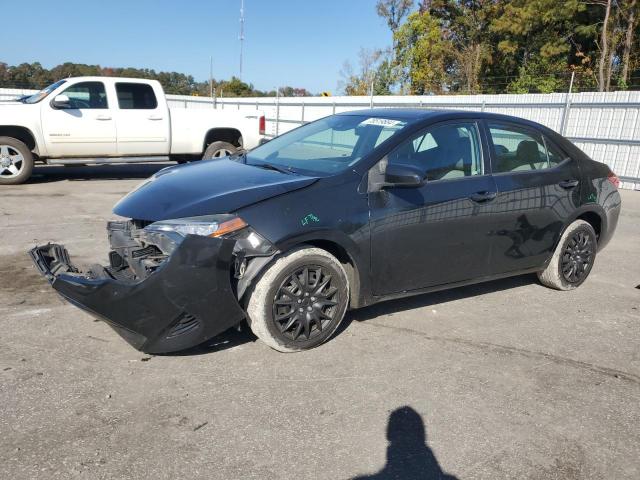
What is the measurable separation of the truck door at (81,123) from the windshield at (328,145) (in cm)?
642

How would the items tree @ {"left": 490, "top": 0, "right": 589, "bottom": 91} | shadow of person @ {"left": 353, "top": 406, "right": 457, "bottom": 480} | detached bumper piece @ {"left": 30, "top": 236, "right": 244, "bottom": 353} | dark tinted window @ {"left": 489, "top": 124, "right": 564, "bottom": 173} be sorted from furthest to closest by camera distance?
tree @ {"left": 490, "top": 0, "right": 589, "bottom": 91} → dark tinted window @ {"left": 489, "top": 124, "right": 564, "bottom": 173} → detached bumper piece @ {"left": 30, "top": 236, "right": 244, "bottom": 353} → shadow of person @ {"left": 353, "top": 406, "right": 457, "bottom": 480}

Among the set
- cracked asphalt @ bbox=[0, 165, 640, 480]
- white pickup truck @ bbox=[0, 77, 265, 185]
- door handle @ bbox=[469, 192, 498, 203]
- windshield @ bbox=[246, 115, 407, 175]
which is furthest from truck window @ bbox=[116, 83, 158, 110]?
door handle @ bbox=[469, 192, 498, 203]

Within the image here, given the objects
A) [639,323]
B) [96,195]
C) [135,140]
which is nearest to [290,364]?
[639,323]

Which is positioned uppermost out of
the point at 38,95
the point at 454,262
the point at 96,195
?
the point at 38,95

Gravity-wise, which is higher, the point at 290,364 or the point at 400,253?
the point at 400,253

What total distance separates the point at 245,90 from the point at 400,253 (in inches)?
2219

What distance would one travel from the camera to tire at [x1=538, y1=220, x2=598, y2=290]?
512cm

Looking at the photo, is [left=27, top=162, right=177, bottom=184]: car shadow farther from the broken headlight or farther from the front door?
the front door

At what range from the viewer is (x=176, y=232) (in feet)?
11.0

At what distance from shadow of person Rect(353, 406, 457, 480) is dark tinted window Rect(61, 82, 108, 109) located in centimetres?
917

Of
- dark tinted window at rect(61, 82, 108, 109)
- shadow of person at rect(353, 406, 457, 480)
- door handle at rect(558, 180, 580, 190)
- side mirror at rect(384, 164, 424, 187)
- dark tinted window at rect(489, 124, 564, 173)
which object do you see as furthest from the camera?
dark tinted window at rect(61, 82, 108, 109)

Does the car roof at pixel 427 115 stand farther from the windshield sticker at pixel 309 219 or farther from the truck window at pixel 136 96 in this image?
the truck window at pixel 136 96

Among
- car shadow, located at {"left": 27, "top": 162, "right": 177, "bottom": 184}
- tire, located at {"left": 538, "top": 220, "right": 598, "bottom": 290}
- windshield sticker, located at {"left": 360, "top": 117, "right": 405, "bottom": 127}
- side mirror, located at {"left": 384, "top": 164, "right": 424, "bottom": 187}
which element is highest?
windshield sticker, located at {"left": 360, "top": 117, "right": 405, "bottom": 127}

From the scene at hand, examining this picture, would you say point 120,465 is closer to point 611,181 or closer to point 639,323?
point 639,323
